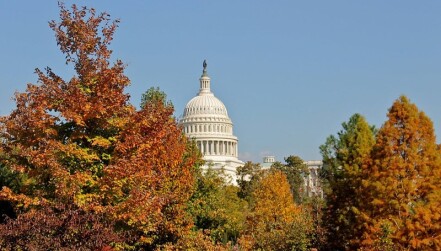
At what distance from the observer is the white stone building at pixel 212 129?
15200 cm

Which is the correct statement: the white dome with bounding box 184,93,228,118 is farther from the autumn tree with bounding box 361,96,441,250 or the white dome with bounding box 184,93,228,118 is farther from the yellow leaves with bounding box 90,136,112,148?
the yellow leaves with bounding box 90,136,112,148

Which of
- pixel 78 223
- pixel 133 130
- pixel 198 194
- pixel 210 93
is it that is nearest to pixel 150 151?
pixel 133 130

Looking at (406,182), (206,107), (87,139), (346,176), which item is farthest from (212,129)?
(87,139)

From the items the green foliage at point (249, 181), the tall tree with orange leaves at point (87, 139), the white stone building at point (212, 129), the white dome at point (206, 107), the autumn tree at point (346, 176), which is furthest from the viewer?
the white dome at point (206, 107)

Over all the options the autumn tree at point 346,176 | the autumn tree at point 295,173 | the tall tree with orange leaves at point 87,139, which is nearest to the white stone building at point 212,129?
the autumn tree at point 295,173

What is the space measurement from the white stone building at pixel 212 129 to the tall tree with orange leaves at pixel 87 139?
126 m

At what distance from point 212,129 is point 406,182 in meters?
129

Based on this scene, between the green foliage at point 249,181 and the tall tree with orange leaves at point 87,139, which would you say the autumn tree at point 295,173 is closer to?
the green foliage at point 249,181

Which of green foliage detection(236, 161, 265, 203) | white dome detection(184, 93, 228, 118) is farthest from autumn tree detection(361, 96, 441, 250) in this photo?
white dome detection(184, 93, 228, 118)

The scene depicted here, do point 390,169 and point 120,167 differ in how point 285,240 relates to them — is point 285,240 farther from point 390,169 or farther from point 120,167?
point 120,167

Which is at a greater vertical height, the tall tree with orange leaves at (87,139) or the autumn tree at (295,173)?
the autumn tree at (295,173)

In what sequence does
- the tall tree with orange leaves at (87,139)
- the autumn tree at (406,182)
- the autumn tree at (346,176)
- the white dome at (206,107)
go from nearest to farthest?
the tall tree with orange leaves at (87,139), the autumn tree at (406,182), the autumn tree at (346,176), the white dome at (206,107)

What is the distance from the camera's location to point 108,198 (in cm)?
1889

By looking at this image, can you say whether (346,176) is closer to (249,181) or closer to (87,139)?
(87,139)
